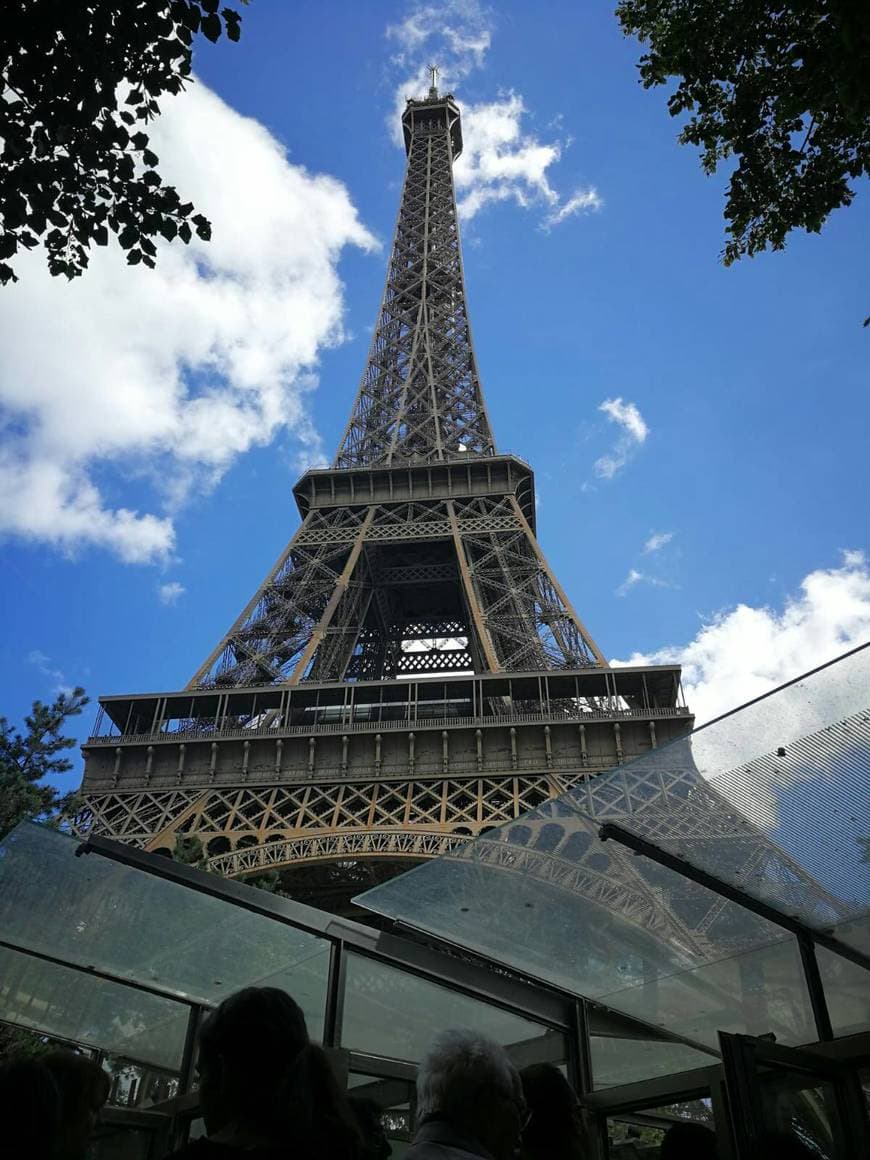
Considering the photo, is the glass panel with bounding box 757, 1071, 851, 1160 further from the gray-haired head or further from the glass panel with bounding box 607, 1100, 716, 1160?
the gray-haired head

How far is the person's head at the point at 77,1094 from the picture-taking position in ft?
11.1

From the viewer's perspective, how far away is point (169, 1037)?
704 centimetres

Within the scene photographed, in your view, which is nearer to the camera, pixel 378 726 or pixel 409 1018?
pixel 409 1018

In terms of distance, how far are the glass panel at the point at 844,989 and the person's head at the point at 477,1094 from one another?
9.49 feet

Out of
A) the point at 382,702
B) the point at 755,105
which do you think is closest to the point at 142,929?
the point at 755,105

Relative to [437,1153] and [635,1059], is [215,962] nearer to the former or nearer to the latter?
[635,1059]

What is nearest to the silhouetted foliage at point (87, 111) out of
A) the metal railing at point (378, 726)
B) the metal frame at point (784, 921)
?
the metal frame at point (784, 921)

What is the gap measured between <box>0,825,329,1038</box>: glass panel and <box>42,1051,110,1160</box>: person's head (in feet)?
4.95

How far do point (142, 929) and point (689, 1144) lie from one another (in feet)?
11.3

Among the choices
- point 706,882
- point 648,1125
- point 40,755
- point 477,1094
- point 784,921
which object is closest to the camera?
point 477,1094

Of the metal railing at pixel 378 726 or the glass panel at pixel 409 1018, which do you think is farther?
the metal railing at pixel 378 726

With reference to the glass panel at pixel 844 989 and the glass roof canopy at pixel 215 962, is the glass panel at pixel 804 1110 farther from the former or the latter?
the glass roof canopy at pixel 215 962

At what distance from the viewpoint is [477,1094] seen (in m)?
3.00

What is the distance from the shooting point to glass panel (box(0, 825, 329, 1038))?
17.1 feet
